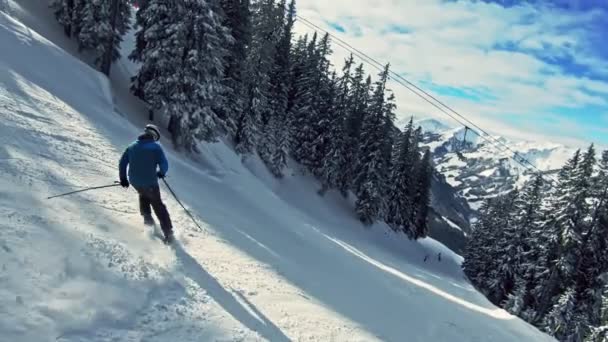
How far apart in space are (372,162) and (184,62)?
27.4 metres

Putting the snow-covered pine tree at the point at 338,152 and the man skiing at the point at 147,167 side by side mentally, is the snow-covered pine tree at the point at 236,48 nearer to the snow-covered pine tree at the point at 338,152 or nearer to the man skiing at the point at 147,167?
the snow-covered pine tree at the point at 338,152

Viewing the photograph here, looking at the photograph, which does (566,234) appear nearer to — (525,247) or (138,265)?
(525,247)

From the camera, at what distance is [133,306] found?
5.71m

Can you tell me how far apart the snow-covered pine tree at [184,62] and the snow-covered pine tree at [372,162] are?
25197 mm

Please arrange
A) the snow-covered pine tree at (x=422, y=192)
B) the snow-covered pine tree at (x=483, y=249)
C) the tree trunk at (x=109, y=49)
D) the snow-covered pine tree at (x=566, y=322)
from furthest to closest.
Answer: the snow-covered pine tree at (x=422, y=192)
the snow-covered pine tree at (x=483, y=249)
the snow-covered pine tree at (x=566, y=322)
the tree trunk at (x=109, y=49)

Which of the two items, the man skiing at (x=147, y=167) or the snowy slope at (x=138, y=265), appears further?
the man skiing at (x=147, y=167)

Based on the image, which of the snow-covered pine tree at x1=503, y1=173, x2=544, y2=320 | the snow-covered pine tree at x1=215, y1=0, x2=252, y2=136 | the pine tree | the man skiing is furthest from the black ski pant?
the pine tree

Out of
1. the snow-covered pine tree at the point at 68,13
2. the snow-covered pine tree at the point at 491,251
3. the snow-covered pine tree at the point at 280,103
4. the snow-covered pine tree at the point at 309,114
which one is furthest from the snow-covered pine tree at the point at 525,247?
the snow-covered pine tree at the point at 68,13

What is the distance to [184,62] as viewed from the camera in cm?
2509

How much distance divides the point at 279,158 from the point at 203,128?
18.5 meters

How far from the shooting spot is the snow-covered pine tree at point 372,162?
47.7m

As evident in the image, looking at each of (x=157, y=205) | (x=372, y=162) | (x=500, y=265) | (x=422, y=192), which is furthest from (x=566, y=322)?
(x=157, y=205)

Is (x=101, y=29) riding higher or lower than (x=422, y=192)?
higher

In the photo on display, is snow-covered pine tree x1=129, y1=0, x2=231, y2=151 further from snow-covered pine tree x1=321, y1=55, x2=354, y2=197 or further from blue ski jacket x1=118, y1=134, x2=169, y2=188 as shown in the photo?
snow-covered pine tree x1=321, y1=55, x2=354, y2=197
